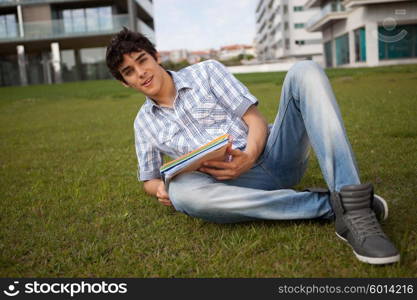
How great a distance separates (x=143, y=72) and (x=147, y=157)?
574 millimetres

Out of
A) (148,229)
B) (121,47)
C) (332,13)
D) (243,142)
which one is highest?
(332,13)

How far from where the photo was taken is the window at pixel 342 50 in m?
34.5

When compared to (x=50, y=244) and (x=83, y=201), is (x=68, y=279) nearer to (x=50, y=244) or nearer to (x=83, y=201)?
(x=50, y=244)

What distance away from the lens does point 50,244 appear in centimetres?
263

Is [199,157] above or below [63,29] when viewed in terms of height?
below

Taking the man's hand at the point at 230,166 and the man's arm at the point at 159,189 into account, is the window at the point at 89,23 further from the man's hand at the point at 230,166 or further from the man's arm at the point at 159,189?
the man's hand at the point at 230,166

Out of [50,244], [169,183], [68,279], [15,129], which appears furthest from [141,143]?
[15,129]

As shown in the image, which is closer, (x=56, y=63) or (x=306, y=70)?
(x=306, y=70)

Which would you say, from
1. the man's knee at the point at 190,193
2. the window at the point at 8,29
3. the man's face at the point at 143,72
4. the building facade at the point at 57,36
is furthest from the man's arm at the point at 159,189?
the window at the point at 8,29

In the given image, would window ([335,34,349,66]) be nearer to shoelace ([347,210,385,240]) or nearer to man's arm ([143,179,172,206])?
man's arm ([143,179,172,206])

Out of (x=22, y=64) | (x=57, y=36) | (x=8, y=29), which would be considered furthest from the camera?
(x=22, y=64)

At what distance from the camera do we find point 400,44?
102 feet

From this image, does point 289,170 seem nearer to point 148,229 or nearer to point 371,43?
point 148,229

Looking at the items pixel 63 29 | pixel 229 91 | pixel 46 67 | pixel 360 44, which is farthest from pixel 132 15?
pixel 229 91
